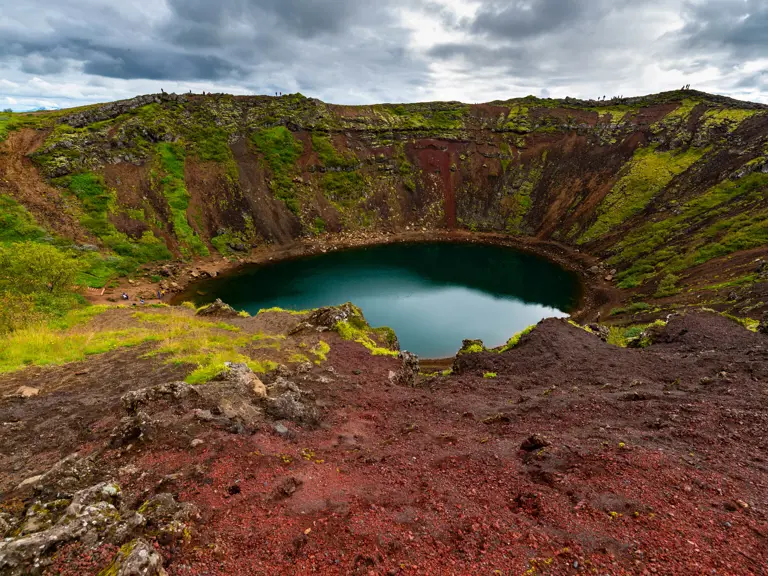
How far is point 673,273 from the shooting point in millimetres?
48531

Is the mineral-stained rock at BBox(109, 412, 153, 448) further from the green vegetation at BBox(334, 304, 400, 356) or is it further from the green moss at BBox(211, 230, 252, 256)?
the green moss at BBox(211, 230, 252, 256)

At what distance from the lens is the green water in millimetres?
47250

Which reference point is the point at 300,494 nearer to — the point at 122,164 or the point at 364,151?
the point at 122,164

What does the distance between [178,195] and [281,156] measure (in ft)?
77.6

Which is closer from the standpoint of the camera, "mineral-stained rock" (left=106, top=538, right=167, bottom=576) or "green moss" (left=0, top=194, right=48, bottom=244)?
"mineral-stained rock" (left=106, top=538, right=167, bottom=576)

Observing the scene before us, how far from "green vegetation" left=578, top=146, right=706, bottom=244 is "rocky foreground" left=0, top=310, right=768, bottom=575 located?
58.9m

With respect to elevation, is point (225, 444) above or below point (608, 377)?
above

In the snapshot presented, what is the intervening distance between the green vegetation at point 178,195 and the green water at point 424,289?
383 inches

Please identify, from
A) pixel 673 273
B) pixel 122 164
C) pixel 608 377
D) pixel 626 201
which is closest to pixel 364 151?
pixel 122 164

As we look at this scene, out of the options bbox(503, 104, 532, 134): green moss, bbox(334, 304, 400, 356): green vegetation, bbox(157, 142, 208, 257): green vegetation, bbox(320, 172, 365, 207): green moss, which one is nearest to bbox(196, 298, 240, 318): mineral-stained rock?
bbox(334, 304, 400, 356): green vegetation

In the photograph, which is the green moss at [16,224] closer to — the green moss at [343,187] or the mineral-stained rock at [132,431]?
the green moss at [343,187]

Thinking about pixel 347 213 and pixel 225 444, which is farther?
pixel 347 213

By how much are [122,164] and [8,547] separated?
248 feet

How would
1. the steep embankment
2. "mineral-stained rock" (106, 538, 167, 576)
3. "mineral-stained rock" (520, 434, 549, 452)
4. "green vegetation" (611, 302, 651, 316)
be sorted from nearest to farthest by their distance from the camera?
1. "mineral-stained rock" (106, 538, 167, 576)
2. "mineral-stained rock" (520, 434, 549, 452)
3. "green vegetation" (611, 302, 651, 316)
4. the steep embankment
